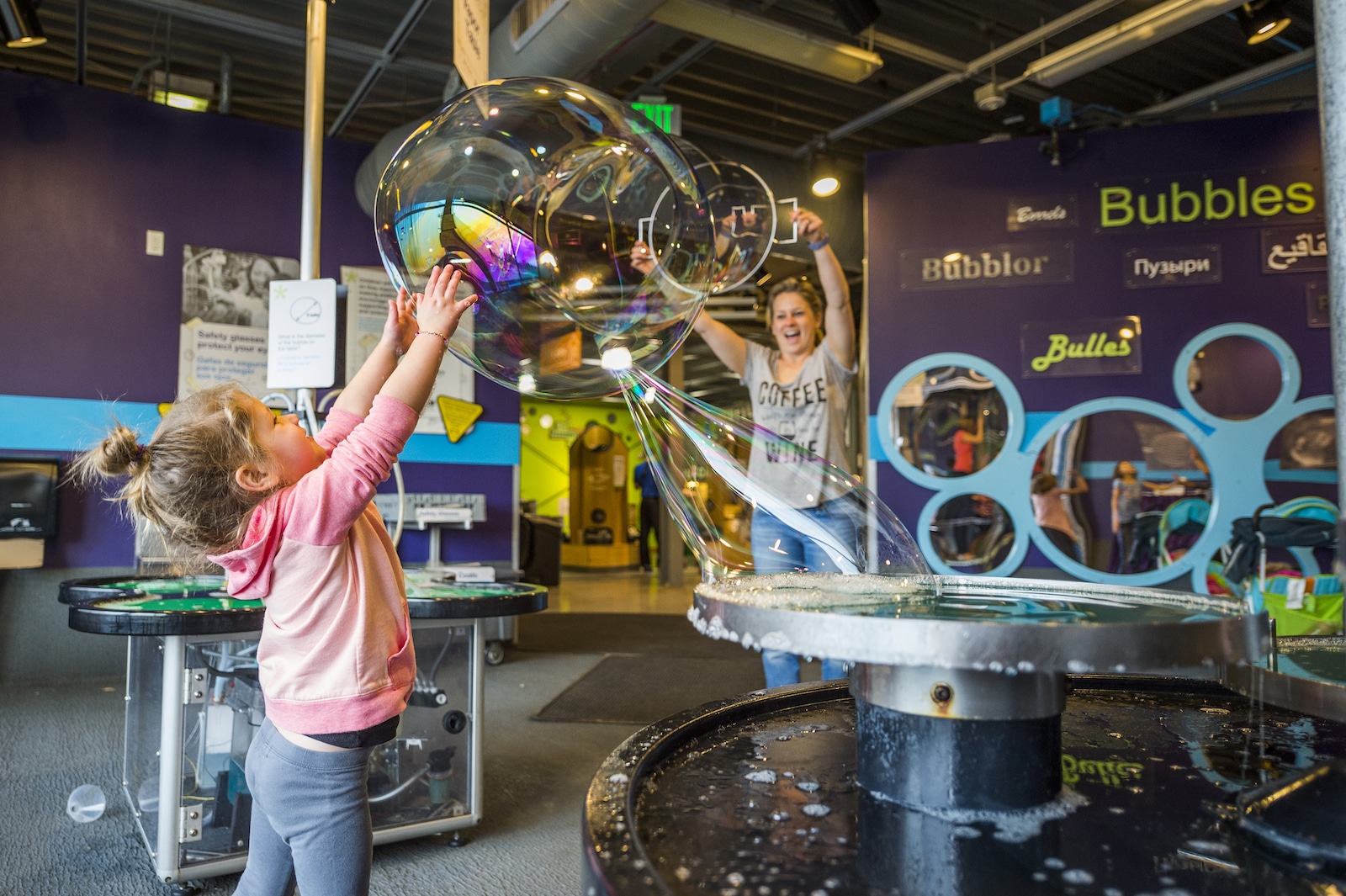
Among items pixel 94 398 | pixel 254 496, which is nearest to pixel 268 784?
pixel 254 496

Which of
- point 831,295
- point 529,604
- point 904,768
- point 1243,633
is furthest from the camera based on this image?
point 831,295

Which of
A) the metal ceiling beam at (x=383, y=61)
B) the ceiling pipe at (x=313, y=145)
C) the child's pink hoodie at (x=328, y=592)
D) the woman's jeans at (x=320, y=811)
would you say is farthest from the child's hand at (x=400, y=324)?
the metal ceiling beam at (x=383, y=61)

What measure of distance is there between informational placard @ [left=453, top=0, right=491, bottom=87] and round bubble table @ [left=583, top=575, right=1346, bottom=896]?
7.05 feet

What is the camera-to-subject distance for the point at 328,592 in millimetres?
1226

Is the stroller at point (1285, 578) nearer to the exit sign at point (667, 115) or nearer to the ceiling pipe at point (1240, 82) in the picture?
the ceiling pipe at point (1240, 82)

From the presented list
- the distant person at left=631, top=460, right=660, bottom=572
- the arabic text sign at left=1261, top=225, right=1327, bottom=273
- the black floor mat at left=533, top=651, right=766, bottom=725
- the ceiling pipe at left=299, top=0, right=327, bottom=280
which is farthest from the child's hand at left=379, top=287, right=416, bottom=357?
the distant person at left=631, top=460, right=660, bottom=572

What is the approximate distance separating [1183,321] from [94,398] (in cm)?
525

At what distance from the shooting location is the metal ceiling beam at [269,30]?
4051 mm

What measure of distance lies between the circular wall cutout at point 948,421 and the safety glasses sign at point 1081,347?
26 cm

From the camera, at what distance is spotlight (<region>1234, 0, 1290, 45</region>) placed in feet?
11.7

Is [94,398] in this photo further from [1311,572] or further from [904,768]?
[1311,572]

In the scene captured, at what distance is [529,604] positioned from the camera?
2.16 meters

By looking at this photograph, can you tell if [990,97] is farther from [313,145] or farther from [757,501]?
[757,501]

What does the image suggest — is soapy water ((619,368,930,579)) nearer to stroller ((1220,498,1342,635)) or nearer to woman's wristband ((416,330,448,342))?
woman's wristband ((416,330,448,342))
